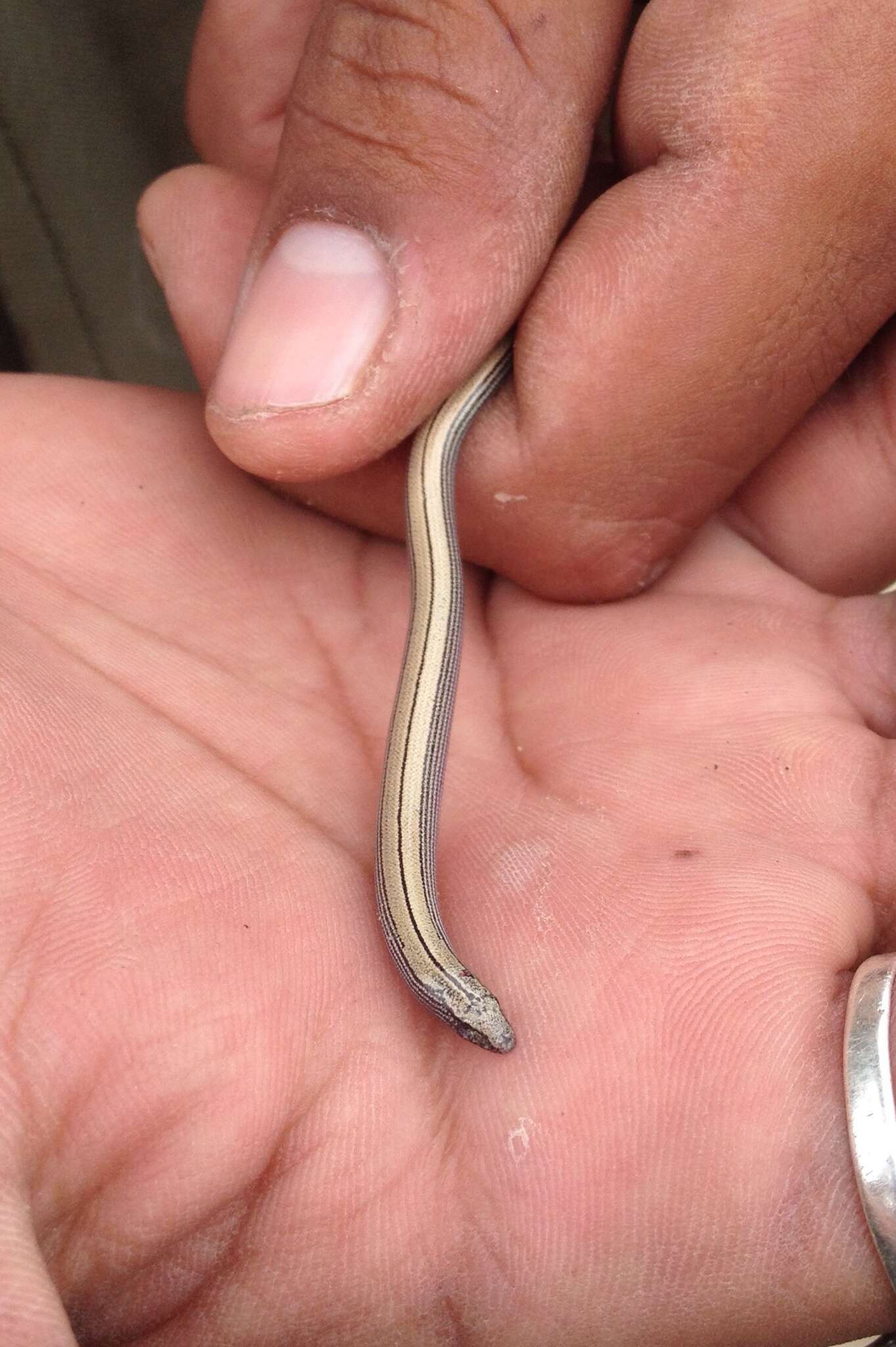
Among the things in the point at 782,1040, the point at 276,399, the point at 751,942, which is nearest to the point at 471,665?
the point at 276,399

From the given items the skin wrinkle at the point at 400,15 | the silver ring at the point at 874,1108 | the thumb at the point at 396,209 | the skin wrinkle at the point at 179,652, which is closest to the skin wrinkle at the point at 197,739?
the skin wrinkle at the point at 179,652

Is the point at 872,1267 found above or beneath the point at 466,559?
beneath

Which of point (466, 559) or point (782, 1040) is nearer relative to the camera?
point (782, 1040)

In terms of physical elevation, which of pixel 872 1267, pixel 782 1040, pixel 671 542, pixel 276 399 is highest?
pixel 276 399

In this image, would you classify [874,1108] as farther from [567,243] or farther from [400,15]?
[400,15]

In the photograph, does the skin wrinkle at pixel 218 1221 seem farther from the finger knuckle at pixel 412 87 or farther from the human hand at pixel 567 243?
the finger knuckle at pixel 412 87

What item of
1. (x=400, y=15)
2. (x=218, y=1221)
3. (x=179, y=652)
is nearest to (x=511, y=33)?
(x=400, y=15)

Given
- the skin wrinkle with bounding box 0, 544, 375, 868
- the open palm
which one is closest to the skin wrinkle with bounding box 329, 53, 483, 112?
the open palm

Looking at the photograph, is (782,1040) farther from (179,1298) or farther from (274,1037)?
(179,1298)
